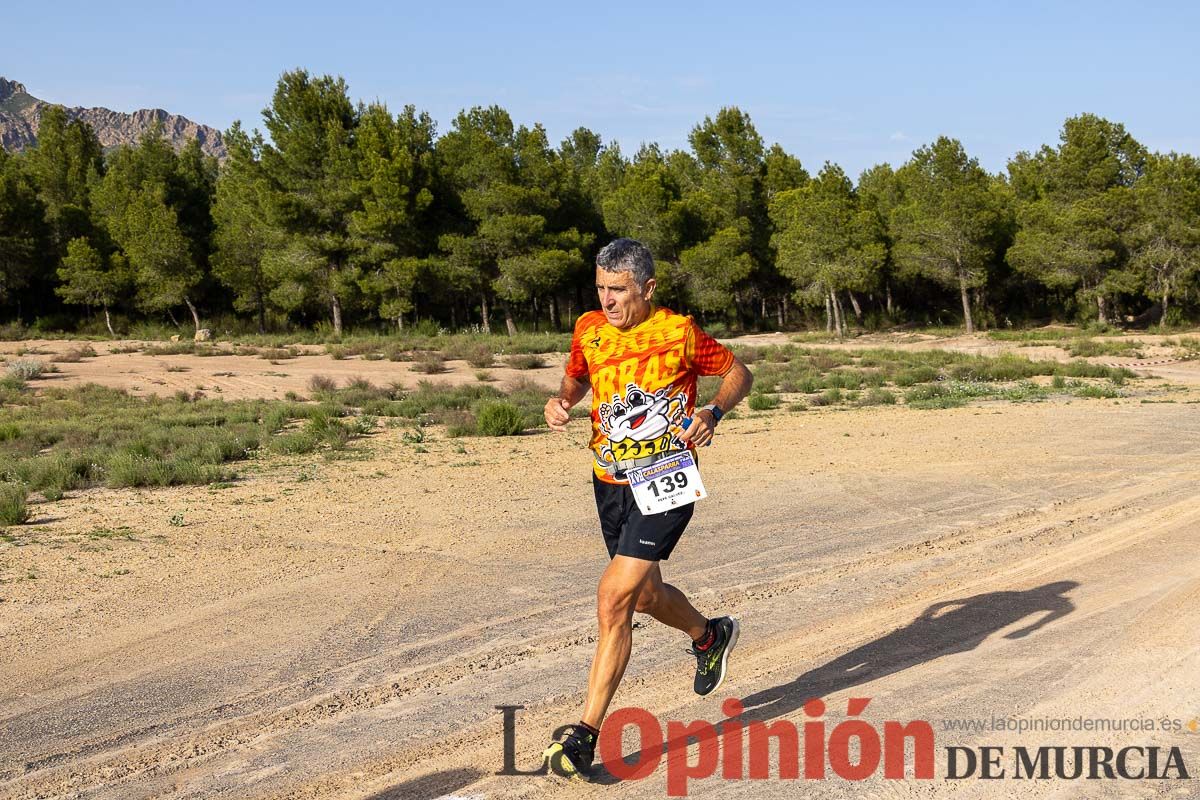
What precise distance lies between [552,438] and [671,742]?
13.4m

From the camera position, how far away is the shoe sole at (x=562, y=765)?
4527 mm

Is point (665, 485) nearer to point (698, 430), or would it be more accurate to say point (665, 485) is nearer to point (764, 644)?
point (698, 430)

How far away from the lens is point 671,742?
197 inches

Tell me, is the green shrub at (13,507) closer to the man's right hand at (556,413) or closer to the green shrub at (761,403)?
the man's right hand at (556,413)

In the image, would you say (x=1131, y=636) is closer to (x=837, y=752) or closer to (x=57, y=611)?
(x=837, y=752)

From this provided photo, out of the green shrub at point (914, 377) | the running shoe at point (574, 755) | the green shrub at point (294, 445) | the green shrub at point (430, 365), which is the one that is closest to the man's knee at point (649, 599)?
the running shoe at point (574, 755)

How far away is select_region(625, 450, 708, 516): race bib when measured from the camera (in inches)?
185

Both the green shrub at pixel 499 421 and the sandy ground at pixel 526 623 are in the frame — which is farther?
the green shrub at pixel 499 421

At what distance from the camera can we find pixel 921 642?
21.2ft

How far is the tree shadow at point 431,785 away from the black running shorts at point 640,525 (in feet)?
3.63

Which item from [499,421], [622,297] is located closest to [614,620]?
[622,297]

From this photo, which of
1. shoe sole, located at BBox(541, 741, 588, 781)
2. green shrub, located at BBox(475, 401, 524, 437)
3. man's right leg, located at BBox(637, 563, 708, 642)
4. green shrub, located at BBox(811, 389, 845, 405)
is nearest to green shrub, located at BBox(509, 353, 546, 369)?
green shrub, located at BBox(811, 389, 845, 405)

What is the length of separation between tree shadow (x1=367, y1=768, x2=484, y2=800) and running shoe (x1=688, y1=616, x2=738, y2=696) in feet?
4.00

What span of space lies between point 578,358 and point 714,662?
1.60m
